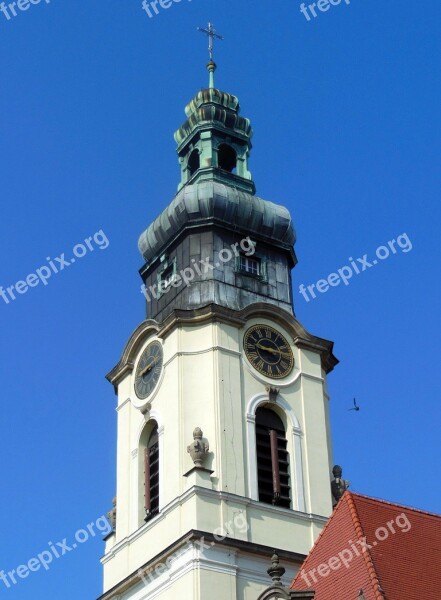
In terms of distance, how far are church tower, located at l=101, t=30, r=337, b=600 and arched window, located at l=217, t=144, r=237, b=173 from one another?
2.09 ft

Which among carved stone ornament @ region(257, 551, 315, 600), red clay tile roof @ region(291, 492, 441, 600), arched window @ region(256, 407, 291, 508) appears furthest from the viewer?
arched window @ region(256, 407, 291, 508)

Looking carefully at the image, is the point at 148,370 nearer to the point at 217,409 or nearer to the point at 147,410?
the point at 147,410

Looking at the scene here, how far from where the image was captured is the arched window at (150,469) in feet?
112

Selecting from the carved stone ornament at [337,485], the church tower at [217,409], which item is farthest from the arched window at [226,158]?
the carved stone ornament at [337,485]

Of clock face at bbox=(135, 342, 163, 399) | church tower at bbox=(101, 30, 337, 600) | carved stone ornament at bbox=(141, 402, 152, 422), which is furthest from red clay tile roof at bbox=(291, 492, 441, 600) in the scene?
clock face at bbox=(135, 342, 163, 399)

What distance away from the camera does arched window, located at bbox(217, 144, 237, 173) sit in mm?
40562

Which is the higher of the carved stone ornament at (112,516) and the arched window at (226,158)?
the arched window at (226,158)

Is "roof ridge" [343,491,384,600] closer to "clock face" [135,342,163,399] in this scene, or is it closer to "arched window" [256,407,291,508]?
→ "arched window" [256,407,291,508]

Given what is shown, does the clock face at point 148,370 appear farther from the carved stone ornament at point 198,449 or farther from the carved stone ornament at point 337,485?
the carved stone ornament at point 337,485

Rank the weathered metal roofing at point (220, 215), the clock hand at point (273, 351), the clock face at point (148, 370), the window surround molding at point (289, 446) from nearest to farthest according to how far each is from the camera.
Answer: the window surround molding at point (289, 446) < the clock hand at point (273, 351) < the clock face at point (148, 370) < the weathered metal roofing at point (220, 215)

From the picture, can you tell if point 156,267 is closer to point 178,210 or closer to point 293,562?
point 178,210

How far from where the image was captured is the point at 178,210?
1494 inches

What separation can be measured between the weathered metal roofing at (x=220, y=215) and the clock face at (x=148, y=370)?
3.74 metres

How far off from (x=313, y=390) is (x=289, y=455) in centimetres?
227
